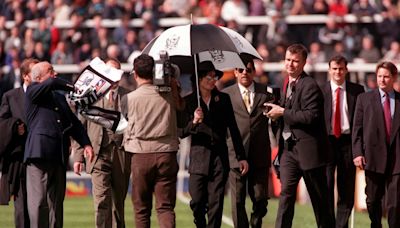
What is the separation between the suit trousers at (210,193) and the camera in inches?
700

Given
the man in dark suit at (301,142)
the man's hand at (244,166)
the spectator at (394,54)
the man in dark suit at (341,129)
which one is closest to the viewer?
the man in dark suit at (301,142)

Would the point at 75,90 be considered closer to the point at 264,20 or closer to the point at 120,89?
the point at 120,89

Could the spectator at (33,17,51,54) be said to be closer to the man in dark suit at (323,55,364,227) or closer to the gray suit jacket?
the gray suit jacket

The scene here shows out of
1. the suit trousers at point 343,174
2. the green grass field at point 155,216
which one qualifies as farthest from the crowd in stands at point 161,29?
the suit trousers at point 343,174

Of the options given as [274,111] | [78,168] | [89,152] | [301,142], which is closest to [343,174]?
[301,142]

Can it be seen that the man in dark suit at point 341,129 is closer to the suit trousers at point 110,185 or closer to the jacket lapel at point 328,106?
the jacket lapel at point 328,106

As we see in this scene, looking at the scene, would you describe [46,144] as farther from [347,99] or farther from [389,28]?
[389,28]

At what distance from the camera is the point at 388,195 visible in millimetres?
18359

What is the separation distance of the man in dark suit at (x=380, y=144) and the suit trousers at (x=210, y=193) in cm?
179

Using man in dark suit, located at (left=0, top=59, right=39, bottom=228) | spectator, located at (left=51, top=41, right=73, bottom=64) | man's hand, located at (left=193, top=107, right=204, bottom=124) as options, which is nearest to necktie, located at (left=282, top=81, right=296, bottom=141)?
man's hand, located at (left=193, top=107, right=204, bottom=124)

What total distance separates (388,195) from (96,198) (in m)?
3.70

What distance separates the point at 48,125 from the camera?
56.5 ft

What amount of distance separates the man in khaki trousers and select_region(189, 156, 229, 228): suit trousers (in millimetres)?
1242

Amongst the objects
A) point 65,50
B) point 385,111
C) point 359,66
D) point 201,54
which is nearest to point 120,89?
point 201,54
